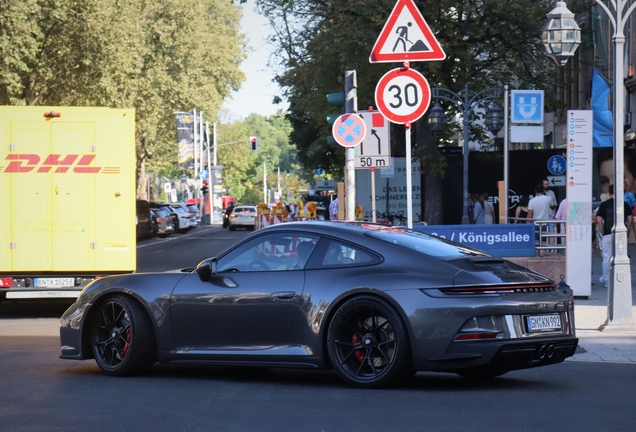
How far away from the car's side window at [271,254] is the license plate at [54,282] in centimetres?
763

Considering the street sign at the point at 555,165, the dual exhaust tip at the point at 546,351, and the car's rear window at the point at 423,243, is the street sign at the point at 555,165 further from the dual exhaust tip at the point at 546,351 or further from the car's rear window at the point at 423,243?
the dual exhaust tip at the point at 546,351

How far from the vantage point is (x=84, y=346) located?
9.48m

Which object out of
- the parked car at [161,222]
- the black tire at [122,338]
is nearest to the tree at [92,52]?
the parked car at [161,222]

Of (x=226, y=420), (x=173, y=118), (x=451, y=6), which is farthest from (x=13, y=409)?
(x=173, y=118)

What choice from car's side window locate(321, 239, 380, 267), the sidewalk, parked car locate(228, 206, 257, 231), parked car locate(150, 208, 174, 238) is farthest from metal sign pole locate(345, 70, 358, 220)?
parked car locate(228, 206, 257, 231)

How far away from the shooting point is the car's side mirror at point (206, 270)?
350 inches

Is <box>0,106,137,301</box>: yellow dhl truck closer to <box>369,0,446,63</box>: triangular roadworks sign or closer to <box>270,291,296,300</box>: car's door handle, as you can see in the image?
<box>369,0,446,63</box>: triangular roadworks sign

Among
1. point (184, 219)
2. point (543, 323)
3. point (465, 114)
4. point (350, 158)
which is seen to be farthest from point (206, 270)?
point (184, 219)

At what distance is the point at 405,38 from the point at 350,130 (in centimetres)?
377

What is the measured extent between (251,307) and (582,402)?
2.51m

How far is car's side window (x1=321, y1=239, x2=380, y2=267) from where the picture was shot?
28.0 ft

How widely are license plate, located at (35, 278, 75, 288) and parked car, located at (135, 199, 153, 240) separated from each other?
112 feet

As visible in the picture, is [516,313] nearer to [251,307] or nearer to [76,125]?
[251,307]

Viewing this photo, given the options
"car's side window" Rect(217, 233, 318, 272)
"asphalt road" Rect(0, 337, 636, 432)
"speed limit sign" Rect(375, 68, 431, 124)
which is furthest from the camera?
"speed limit sign" Rect(375, 68, 431, 124)
